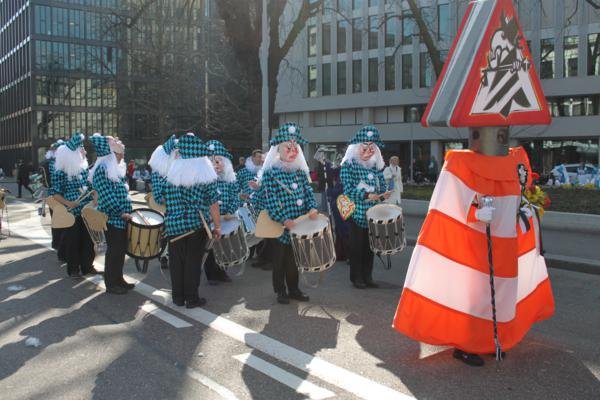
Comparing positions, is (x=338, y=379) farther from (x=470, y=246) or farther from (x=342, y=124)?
(x=342, y=124)

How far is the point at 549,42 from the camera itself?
1556 inches

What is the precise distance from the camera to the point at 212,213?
667 centimetres

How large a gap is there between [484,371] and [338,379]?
1.11 meters

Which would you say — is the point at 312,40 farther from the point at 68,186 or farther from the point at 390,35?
the point at 68,186

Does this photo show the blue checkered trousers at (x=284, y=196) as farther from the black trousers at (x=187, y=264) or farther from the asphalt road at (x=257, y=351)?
the asphalt road at (x=257, y=351)

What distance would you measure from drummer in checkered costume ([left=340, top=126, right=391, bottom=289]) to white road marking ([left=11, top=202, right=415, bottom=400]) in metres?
2.17

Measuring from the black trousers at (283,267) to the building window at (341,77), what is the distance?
4382 centimetres

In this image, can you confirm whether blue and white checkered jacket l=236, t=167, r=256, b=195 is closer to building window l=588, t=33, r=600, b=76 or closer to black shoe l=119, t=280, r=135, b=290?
black shoe l=119, t=280, r=135, b=290

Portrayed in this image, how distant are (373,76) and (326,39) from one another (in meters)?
5.66

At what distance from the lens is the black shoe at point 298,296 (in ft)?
23.6

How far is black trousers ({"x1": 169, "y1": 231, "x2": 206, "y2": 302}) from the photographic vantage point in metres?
6.80

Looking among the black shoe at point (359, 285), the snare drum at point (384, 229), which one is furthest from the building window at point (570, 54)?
the black shoe at point (359, 285)

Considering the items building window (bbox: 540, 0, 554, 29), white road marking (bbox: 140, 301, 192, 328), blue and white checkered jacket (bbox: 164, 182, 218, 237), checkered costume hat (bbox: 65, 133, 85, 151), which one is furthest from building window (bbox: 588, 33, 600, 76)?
white road marking (bbox: 140, 301, 192, 328)

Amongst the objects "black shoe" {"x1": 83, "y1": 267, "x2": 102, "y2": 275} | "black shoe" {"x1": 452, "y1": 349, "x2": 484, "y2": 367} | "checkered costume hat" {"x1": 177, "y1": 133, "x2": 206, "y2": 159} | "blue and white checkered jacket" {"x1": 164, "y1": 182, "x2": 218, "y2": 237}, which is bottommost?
"black shoe" {"x1": 452, "y1": 349, "x2": 484, "y2": 367}
